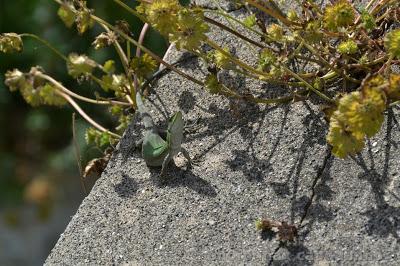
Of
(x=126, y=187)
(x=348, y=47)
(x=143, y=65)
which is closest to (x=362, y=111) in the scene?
(x=348, y=47)

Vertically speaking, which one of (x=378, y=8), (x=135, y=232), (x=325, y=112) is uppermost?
(x=378, y=8)

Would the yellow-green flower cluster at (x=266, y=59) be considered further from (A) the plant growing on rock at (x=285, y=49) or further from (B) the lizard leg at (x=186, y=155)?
(B) the lizard leg at (x=186, y=155)

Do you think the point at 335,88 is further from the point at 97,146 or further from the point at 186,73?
the point at 97,146

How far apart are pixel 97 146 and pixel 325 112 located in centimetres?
123

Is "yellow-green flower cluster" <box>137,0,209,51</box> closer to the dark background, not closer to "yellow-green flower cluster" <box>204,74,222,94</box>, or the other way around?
"yellow-green flower cluster" <box>204,74,222,94</box>

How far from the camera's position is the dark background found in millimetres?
5551

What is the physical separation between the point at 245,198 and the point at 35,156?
3644 millimetres

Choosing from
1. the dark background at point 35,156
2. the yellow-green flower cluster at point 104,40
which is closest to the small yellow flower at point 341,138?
the yellow-green flower cluster at point 104,40

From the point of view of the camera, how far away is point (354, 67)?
2.96 metres

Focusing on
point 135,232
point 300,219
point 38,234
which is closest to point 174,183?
point 135,232

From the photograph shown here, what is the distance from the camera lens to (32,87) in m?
2.95

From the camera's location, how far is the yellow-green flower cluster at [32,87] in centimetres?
291

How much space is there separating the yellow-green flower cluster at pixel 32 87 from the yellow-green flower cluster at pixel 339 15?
0.99 meters

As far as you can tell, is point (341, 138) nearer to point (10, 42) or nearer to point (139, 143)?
point (139, 143)
